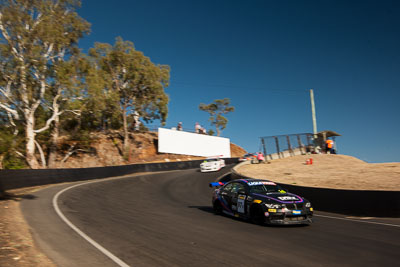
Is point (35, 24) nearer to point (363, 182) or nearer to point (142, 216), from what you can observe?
point (142, 216)

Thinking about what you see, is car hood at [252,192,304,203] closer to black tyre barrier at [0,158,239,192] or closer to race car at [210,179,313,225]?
race car at [210,179,313,225]

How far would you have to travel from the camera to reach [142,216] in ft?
36.2

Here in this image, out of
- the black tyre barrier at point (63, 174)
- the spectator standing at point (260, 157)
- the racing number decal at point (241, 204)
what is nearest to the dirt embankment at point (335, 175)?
the spectator standing at point (260, 157)

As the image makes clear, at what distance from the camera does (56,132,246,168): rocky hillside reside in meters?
45.0

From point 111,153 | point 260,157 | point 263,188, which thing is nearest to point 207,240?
point 263,188

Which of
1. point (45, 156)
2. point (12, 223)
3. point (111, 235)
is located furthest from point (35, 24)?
point (111, 235)

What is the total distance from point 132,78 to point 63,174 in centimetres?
2558

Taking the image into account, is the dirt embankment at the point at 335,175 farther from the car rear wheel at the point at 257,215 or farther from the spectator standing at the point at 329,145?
the car rear wheel at the point at 257,215

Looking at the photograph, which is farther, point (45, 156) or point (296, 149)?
point (45, 156)

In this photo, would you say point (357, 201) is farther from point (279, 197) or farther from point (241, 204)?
point (241, 204)

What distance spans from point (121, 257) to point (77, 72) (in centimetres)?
3683

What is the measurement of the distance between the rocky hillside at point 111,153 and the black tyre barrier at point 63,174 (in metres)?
11.6

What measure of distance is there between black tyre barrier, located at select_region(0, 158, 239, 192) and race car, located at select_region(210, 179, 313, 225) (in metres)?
14.0

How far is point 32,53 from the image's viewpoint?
33.6 metres
